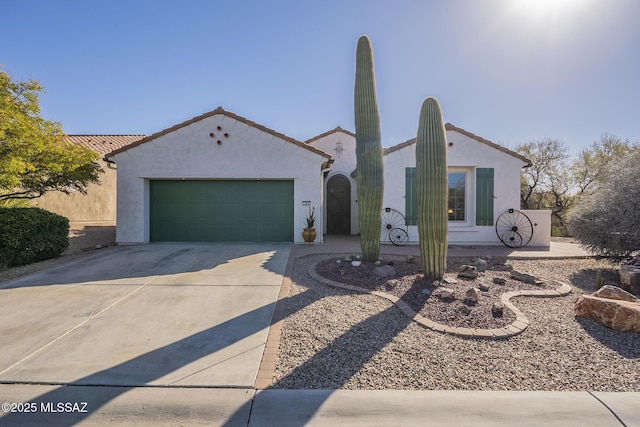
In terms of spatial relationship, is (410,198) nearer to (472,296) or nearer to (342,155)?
(342,155)

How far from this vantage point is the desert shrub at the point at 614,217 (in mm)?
6309

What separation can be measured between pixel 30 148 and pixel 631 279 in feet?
41.9

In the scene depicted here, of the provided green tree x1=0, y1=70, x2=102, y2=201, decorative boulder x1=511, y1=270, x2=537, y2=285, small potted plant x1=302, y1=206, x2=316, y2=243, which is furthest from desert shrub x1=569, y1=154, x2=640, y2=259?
green tree x1=0, y1=70, x2=102, y2=201

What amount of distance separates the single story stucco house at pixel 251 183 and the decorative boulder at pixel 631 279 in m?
4.64

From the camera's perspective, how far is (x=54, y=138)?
7797mm

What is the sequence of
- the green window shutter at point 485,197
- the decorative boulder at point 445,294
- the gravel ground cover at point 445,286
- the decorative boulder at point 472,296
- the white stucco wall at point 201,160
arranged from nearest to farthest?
the gravel ground cover at point 445,286 → the decorative boulder at point 472,296 → the decorative boulder at point 445,294 → the white stucco wall at point 201,160 → the green window shutter at point 485,197

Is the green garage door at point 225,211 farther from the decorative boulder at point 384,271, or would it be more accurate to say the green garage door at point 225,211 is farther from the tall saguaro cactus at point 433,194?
the tall saguaro cactus at point 433,194

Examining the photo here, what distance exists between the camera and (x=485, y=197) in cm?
1031

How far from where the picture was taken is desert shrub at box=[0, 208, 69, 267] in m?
6.94

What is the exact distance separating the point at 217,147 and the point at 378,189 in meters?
6.11

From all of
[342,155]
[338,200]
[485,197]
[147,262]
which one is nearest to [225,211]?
[147,262]

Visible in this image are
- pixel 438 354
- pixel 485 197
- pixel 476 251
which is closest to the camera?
pixel 438 354

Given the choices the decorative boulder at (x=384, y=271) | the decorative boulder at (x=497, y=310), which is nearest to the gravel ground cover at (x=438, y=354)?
the decorative boulder at (x=497, y=310)

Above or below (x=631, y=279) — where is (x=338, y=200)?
above
